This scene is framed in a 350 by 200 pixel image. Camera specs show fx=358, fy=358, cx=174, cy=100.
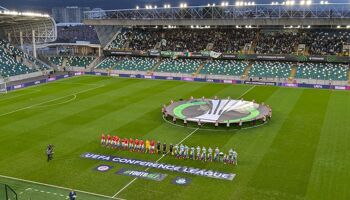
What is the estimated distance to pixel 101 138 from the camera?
3162 centimetres

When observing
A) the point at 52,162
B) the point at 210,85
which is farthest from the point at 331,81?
the point at 52,162

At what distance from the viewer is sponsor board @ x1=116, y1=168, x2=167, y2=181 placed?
78.2ft

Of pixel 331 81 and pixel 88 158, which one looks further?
pixel 331 81

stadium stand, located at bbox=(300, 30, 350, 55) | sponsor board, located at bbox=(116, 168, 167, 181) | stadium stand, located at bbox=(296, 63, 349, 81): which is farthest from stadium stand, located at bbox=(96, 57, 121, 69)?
sponsor board, located at bbox=(116, 168, 167, 181)

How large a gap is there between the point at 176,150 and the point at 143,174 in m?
4.10

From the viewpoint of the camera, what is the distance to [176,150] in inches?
1089

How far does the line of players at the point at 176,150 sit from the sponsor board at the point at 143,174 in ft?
11.6

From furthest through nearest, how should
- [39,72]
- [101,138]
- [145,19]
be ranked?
[145,19]
[39,72]
[101,138]

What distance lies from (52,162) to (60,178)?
338 centimetres

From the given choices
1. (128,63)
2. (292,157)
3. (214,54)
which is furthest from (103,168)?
(128,63)

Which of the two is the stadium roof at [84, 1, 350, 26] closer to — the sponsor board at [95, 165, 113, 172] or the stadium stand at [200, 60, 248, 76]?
the stadium stand at [200, 60, 248, 76]

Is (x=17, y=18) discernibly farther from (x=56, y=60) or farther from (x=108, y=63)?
(x=108, y=63)

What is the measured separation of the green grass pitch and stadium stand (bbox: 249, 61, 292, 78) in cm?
1179

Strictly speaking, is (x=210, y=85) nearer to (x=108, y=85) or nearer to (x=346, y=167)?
(x=108, y=85)
